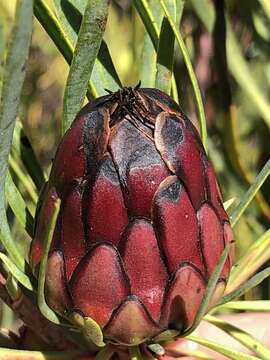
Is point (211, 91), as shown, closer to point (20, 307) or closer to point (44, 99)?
point (20, 307)

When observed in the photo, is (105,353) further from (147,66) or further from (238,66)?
(238,66)

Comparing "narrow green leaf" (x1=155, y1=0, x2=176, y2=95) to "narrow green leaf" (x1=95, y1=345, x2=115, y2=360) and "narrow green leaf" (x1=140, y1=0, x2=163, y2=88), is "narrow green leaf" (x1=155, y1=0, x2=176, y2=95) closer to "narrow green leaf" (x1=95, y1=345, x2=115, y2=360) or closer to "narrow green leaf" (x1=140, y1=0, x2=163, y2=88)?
"narrow green leaf" (x1=140, y1=0, x2=163, y2=88)

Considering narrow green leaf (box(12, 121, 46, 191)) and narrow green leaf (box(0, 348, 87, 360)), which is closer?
narrow green leaf (box(0, 348, 87, 360))

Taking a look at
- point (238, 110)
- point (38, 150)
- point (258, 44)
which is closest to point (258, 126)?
point (238, 110)

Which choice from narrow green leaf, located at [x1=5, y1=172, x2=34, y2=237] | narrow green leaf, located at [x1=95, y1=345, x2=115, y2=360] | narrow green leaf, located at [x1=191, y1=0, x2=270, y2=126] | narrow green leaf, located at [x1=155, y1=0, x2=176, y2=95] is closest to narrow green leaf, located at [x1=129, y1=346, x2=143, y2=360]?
narrow green leaf, located at [x1=95, y1=345, x2=115, y2=360]

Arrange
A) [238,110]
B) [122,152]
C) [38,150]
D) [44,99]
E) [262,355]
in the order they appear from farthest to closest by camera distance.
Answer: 1. [44,99]
2. [38,150]
3. [238,110]
4. [262,355]
5. [122,152]

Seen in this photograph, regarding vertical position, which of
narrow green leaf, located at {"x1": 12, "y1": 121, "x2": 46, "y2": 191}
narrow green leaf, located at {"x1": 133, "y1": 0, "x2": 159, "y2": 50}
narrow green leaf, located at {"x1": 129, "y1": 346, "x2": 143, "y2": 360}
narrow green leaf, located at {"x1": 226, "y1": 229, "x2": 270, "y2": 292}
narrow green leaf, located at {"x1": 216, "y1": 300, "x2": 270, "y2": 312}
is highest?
narrow green leaf, located at {"x1": 133, "y1": 0, "x2": 159, "y2": 50}
